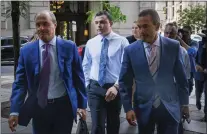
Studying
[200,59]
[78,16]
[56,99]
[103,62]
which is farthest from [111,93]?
[78,16]

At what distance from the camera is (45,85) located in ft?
11.4

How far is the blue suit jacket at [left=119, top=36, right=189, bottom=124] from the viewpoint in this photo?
353 cm

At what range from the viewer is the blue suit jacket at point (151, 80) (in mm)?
3527

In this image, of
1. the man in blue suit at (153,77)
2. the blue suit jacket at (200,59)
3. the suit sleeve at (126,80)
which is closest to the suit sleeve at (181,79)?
the man in blue suit at (153,77)

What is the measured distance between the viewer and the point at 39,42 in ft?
11.8

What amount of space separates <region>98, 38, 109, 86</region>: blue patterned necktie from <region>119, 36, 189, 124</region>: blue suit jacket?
112 centimetres

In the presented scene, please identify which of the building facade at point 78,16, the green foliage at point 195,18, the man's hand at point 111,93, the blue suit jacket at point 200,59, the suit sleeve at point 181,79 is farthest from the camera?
the green foliage at point 195,18

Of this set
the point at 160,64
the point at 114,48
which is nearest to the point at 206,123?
the point at 114,48

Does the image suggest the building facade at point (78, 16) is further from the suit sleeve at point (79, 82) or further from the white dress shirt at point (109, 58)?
the suit sleeve at point (79, 82)

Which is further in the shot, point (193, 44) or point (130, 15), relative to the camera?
point (130, 15)

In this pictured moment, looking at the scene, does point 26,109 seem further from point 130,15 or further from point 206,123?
point 130,15

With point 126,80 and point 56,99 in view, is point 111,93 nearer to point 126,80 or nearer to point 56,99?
point 126,80

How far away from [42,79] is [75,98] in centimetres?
38

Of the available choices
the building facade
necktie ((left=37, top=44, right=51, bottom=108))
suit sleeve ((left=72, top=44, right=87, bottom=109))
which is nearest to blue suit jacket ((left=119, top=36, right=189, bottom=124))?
suit sleeve ((left=72, top=44, right=87, bottom=109))
